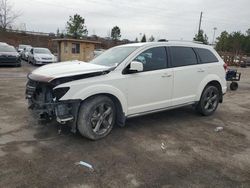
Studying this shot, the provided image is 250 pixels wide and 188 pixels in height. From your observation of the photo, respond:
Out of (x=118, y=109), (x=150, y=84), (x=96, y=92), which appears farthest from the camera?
(x=150, y=84)

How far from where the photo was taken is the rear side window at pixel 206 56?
6040 mm

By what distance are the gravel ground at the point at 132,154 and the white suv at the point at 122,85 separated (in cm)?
42

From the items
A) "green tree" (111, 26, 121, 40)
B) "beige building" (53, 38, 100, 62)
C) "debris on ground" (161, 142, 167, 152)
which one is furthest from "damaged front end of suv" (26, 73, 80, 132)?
"green tree" (111, 26, 121, 40)

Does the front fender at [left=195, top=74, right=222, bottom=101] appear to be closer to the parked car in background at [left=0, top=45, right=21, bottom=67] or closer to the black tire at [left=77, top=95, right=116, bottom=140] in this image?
the black tire at [left=77, top=95, right=116, bottom=140]

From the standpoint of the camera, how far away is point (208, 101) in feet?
20.7

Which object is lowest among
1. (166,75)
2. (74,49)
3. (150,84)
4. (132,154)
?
(132,154)

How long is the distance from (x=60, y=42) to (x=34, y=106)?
67.2 ft

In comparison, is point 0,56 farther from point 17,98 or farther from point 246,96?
point 246,96

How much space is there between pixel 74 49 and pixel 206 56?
1897cm

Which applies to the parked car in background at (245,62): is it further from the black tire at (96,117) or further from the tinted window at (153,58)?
the black tire at (96,117)

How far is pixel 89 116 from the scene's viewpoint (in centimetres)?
424

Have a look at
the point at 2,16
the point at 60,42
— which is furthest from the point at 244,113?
the point at 2,16

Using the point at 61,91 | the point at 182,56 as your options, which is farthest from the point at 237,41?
the point at 61,91

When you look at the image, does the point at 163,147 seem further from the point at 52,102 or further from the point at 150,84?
the point at 52,102
